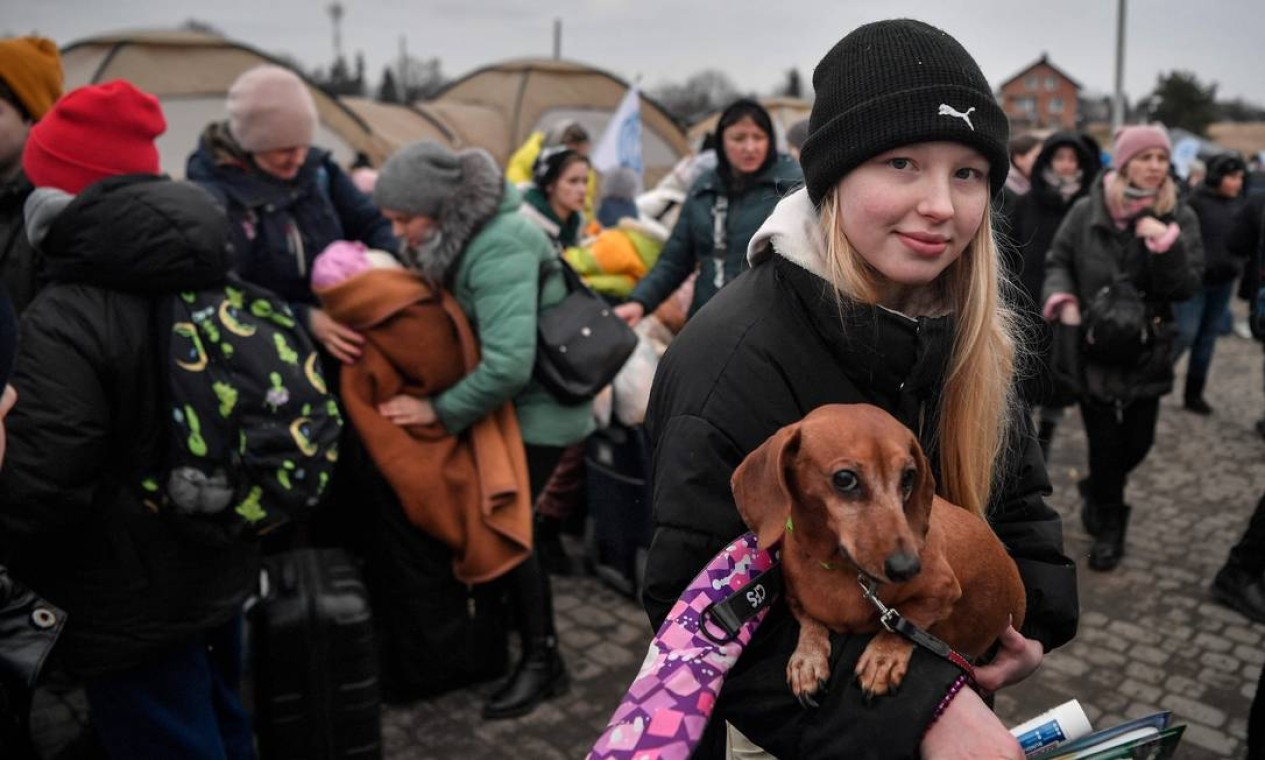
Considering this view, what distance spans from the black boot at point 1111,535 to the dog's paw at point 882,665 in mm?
4399

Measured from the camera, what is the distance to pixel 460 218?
357 centimetres

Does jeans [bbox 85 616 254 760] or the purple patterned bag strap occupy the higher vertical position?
the purple patterned bag strap

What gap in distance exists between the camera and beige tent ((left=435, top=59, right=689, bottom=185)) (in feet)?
51.4

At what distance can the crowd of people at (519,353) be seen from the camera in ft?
4.82

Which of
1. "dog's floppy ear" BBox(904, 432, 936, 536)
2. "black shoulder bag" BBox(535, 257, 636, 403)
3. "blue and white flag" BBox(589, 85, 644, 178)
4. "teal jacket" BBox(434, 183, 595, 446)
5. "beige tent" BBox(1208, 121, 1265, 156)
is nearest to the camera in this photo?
"dog's floppy ear" BBox(904, 432, 936, 536)

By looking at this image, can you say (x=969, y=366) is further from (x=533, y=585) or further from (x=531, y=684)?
(x=531, y=684)

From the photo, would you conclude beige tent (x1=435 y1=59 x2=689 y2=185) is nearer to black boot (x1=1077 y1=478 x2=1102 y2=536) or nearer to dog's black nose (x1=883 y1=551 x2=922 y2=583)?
black boot (x1=1077 y1=478 x2=1102 y2=536)

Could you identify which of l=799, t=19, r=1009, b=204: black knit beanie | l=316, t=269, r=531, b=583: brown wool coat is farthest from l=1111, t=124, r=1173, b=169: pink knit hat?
l=799, t=19, r=1009, b=204: black knit beanie

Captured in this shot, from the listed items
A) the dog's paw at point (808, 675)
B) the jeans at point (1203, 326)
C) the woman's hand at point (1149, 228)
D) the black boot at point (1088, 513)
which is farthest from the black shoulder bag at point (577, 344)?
the jeans at point (1203, 326)

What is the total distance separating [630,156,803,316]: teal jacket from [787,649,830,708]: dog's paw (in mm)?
3144

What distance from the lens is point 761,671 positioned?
1.39 m

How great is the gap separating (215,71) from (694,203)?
29.4 ft

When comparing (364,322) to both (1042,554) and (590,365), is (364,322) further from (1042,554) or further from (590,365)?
(1042,554)

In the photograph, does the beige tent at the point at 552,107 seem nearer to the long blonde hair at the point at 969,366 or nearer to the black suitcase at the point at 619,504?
the black suitcase at the point at 619,504
